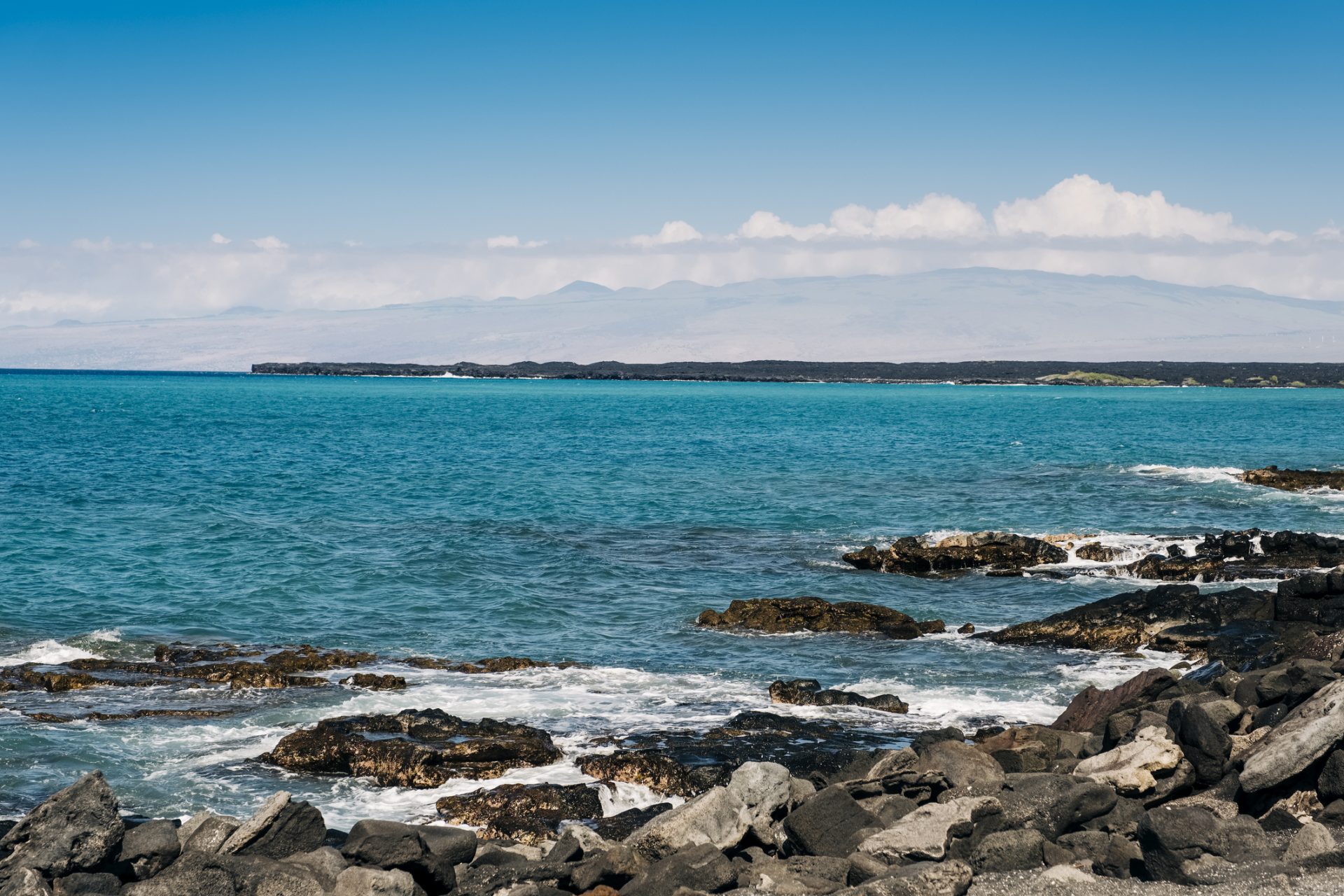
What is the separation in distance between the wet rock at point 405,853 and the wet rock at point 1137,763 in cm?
620

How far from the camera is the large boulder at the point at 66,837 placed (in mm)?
10242

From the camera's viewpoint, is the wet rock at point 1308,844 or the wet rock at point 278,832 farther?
the wet rock at point 278,832

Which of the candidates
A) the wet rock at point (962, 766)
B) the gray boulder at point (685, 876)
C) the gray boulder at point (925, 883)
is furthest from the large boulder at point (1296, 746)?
the gray boulder at point (685, 876)

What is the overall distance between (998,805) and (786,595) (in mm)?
16006

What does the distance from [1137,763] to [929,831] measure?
2.63 meters

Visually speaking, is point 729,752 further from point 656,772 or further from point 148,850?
point 148,850

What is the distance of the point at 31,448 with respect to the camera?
65375mm

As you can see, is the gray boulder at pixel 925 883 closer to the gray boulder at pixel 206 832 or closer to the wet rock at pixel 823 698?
the gray boulder at pixel 206 832

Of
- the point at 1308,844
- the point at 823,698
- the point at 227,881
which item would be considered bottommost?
the point at 823,698

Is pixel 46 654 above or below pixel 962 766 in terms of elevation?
below

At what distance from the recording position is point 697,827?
11.4 m

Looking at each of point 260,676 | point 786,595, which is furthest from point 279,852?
point 786,595

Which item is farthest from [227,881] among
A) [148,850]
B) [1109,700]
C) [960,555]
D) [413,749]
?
[960,555]

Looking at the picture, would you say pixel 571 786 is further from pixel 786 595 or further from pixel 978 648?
pixel 786 595
